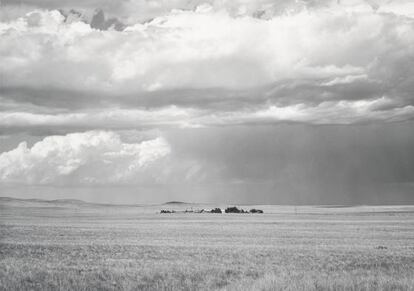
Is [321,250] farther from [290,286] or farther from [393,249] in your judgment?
[290,286]

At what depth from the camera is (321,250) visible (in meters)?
34.0

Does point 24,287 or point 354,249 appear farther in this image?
point 354,249

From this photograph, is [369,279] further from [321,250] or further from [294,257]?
[321,250]

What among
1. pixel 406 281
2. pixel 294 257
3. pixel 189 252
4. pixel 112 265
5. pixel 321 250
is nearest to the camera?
pixel 406 281

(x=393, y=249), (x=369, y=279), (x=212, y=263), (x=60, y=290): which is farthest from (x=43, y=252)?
(x=393, y=249)

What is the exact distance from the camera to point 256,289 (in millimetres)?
17734

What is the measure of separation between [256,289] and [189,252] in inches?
574

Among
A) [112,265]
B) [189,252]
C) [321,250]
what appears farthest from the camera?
[321,250]

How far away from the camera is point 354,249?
34.6 metres

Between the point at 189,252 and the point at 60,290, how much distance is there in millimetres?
14687

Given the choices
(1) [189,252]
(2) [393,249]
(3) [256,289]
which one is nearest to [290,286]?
(3) [256,289]

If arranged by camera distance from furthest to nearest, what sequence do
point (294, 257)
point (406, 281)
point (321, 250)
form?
1. point (321, 250)
2. point (294, 257)
3. point (406, 281)

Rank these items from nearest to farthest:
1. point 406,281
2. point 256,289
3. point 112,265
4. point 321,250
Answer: point 256,289 → point 406,281 → point 112,265 → point 321,250

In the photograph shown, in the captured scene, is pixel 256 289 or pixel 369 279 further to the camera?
pixel 369 279
